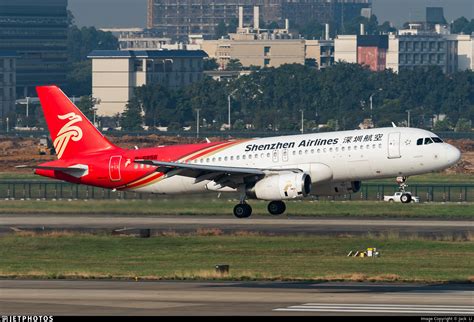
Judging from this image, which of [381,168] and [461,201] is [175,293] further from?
[461,201]

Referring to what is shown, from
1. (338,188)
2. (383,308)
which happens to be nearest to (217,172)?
(338,188)

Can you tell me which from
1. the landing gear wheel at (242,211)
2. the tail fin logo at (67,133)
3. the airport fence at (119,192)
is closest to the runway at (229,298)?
the landing gear wheel at (242,211)

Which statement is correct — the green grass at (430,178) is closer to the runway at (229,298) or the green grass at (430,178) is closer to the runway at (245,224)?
the runway at (245,224)

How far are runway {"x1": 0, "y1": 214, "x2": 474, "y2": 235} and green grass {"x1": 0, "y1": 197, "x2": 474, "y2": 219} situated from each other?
1.20 metres

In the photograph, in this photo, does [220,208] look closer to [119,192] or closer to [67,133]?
[119,192]

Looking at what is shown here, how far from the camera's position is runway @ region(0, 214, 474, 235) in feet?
277

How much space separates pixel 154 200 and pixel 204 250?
22.7 meters

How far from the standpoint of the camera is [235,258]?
233ft

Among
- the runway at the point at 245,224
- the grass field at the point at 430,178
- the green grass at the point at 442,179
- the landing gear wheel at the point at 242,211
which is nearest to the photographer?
the runway at the point at 245,224

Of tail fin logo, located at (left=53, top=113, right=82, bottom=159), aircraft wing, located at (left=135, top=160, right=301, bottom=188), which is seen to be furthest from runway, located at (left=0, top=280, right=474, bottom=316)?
tail fin logo, located at (left=53, top=113, right=82, bottom=159)

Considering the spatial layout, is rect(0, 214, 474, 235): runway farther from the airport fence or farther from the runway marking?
the runway marking

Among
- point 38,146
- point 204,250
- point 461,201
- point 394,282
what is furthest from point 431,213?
point 38,146

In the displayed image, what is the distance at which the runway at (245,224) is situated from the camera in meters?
84.3

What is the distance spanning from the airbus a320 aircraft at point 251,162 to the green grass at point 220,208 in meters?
3.88
